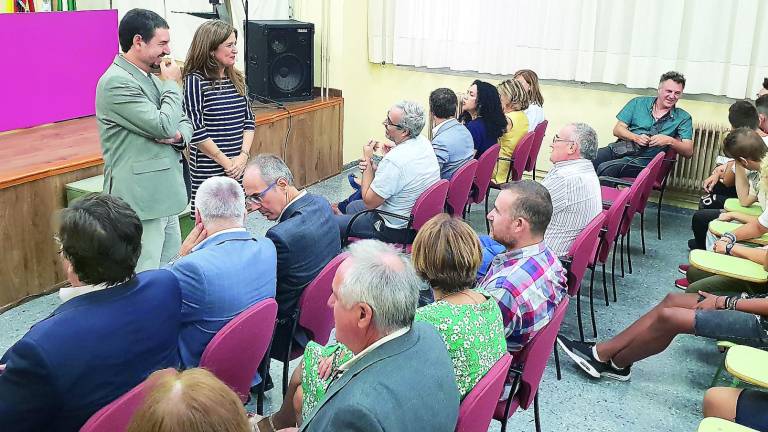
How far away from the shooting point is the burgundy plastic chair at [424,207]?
3.71 metres

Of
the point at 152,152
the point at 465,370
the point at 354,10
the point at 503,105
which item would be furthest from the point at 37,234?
the point at 354,10

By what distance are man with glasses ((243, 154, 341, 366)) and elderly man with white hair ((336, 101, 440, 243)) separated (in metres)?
0.96

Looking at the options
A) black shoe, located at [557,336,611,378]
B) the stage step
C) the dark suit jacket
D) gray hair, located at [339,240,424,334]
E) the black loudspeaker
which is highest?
the black loudspeaker

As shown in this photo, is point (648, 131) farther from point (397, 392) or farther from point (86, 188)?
point (397, 392)

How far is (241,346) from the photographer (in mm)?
2119

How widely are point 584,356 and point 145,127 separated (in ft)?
7.37

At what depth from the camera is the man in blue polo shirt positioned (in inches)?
201

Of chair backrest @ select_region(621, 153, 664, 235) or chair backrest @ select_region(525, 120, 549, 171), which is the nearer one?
chair backrest @ select_region(621, 153, 664, 235)

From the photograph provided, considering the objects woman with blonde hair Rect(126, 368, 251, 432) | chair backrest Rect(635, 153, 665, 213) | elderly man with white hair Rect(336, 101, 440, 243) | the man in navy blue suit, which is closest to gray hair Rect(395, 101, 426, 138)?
elderly man with white hair Rect(336, 101, 440, 243)

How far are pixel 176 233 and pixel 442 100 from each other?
1.84 metres

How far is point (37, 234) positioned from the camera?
3793 mm

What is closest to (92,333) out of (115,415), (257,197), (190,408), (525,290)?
(115,415)

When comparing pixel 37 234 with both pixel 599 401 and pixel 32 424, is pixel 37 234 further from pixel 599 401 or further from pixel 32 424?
pixel 599 401

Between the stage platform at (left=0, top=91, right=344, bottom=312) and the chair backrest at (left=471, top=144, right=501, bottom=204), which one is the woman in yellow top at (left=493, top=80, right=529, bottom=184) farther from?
the stage platform at (left=0, top=91, right=344, bottom=312)
